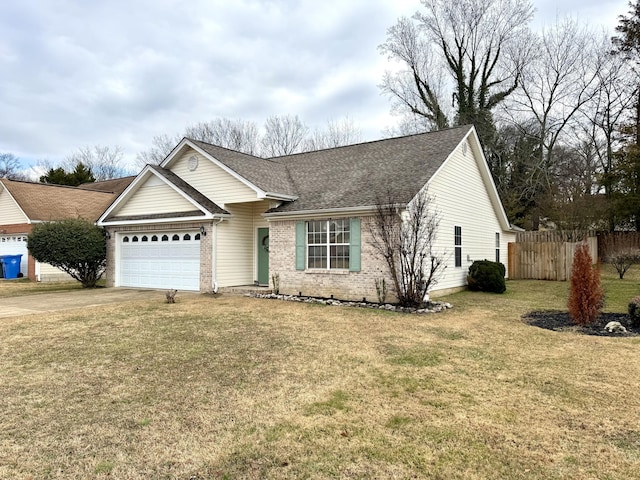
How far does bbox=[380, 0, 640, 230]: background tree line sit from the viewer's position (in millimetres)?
28172

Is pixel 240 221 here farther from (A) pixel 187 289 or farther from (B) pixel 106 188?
(B) pixel 106 188

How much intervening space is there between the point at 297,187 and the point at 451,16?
25.2 metres

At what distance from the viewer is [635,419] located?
4207 mm

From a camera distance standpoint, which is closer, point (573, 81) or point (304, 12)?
point (304, 12)

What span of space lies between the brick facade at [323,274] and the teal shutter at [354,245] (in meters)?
0.13

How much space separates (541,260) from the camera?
63.0 ft

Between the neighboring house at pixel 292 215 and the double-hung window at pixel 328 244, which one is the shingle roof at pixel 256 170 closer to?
the neighboring house at pixel 292 215

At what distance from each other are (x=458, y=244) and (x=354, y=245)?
4.85 metres

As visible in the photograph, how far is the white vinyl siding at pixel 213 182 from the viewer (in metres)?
14.6

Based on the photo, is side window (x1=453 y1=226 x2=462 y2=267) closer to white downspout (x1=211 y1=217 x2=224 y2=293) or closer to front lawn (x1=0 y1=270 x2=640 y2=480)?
front lawn (x1=0 y1=270 x2=640 y2=480)

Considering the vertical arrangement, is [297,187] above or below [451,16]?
below

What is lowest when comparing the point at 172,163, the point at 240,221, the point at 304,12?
the point at 240,221

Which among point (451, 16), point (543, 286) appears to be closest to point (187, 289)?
point (543, 286)

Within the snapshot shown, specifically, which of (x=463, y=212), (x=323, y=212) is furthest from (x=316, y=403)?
(x=463, y=212)
